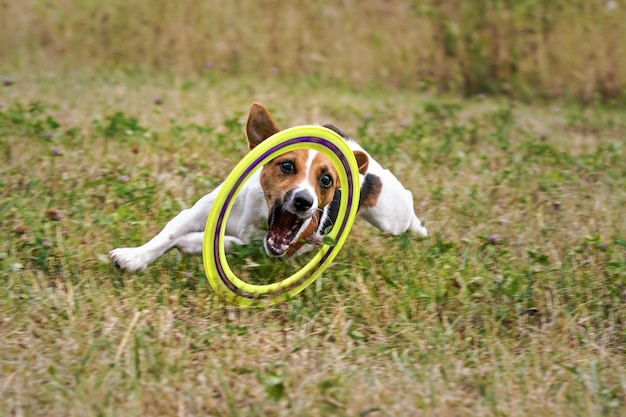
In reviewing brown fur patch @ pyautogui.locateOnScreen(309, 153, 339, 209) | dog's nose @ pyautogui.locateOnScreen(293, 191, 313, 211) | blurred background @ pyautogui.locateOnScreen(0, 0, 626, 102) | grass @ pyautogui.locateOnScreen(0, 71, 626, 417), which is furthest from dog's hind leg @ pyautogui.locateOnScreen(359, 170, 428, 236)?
blurred background @ pyautogui.locateOnScreen(0, 0, 626, 102)

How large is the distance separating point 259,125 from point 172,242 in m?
0.77

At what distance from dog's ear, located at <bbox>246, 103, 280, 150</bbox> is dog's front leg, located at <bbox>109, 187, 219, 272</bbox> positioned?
44 centimetres

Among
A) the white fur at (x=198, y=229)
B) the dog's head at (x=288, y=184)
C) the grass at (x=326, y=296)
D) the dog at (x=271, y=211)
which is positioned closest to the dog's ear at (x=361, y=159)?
the dog at (x=271, y=211)

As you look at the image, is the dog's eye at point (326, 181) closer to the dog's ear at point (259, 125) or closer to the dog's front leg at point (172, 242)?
the dog's ear at point (259, 125)

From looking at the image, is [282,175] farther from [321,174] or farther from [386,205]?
[386,205]

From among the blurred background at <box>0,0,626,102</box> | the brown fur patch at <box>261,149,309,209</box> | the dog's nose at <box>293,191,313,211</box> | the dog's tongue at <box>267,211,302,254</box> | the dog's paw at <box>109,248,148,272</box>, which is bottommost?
the dog's paw at <box>109,248,148,272</box>

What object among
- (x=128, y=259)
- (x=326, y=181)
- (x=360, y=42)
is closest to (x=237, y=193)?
(x=326, y=181)

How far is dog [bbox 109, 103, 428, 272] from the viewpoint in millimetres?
4109

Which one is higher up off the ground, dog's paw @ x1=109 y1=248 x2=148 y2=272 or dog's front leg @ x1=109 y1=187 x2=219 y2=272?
dog's front leg @ x1=109 y1=187 x2=219 y2=272

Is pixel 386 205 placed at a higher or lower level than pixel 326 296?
higher

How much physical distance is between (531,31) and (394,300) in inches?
253

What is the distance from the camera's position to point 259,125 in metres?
4.17

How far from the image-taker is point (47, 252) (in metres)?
4.37

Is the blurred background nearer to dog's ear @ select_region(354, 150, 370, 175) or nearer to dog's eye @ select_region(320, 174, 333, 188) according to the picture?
Answer: dog's ear @ select_region(354, 150, 370, 175)
